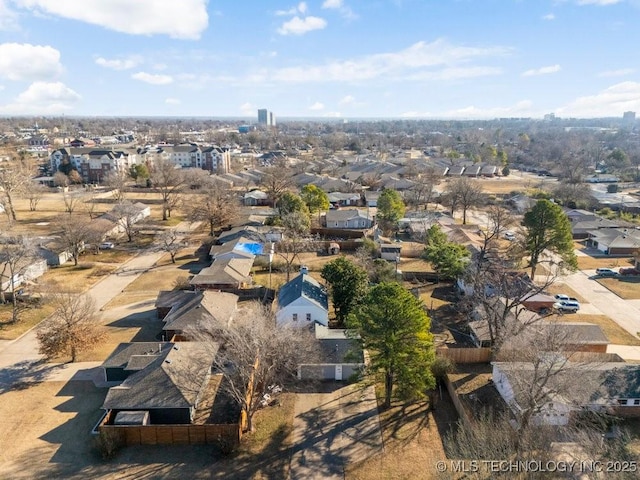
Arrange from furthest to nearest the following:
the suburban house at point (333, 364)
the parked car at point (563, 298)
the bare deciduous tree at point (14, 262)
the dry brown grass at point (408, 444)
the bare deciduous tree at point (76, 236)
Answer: the bare deciduous tree at point (76, 236) → the parked car at point (563, 298) → the bare deciduous tree at point (14, 262) → the suburban house at point (333, 364) → the dry brown grass at point (408, 444)

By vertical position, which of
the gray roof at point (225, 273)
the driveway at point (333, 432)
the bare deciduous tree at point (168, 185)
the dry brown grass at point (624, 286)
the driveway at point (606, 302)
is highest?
the bare deciduous tree at point (168, 185)

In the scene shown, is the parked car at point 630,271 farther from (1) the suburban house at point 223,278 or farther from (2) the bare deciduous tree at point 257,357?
(1) the suburban house at point 223,278

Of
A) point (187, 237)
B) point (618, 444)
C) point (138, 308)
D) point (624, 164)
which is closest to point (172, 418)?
point (138, 308)

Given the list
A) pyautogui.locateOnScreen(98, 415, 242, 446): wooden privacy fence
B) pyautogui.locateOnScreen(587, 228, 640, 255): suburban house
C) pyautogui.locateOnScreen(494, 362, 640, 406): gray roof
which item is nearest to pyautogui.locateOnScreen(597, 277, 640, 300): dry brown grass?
pyautogui.locateOnScreen(587, 228, 640, 255): suburban house

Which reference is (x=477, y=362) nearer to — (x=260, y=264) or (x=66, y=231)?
(x=260, y=264)

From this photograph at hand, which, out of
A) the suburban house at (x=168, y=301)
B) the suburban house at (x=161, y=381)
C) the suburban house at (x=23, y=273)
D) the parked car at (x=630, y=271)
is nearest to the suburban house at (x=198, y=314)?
the suburban house at (x=168, y=301)

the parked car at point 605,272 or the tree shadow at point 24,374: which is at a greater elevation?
the parked car at point 605,272
